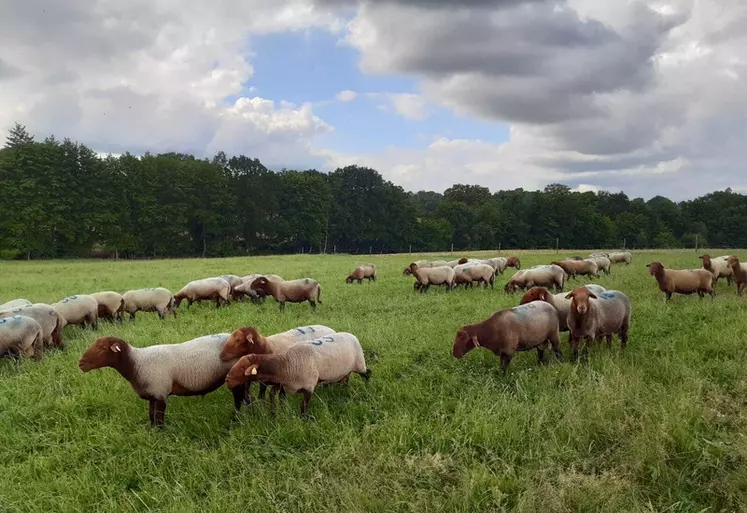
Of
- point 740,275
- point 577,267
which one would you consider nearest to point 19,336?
point 740,275

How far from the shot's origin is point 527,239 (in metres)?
93.4

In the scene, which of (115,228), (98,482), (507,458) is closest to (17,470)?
(98,482)

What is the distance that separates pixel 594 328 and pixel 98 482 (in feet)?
27.2

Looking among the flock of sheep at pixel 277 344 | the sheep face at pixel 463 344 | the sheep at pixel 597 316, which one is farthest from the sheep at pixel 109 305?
the sheep at pixel 597 316

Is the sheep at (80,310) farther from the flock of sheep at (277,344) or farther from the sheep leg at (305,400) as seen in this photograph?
the sheep leg at (305,400)

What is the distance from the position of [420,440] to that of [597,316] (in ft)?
17.4

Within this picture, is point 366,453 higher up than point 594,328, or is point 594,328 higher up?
point 594,328

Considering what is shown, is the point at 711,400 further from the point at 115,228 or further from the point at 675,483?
the point at 115,228

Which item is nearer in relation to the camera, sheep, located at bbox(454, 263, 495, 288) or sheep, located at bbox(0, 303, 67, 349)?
sheep, located at bbox(0, 303, 67, 349)

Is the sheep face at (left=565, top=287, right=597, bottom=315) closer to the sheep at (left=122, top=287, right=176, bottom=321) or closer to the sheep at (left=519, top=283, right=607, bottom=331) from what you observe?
the sheep at (left=519, top=283, right=607, bottom=331)

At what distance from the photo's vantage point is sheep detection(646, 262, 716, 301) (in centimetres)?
1473

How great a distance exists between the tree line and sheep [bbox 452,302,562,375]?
185 feet

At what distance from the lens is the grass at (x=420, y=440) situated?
477cm

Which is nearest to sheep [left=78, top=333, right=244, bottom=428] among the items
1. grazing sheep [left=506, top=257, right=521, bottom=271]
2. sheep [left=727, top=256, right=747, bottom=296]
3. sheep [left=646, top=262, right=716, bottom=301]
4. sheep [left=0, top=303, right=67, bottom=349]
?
sheep [left=0, top=303, right=67, bottom=349]
